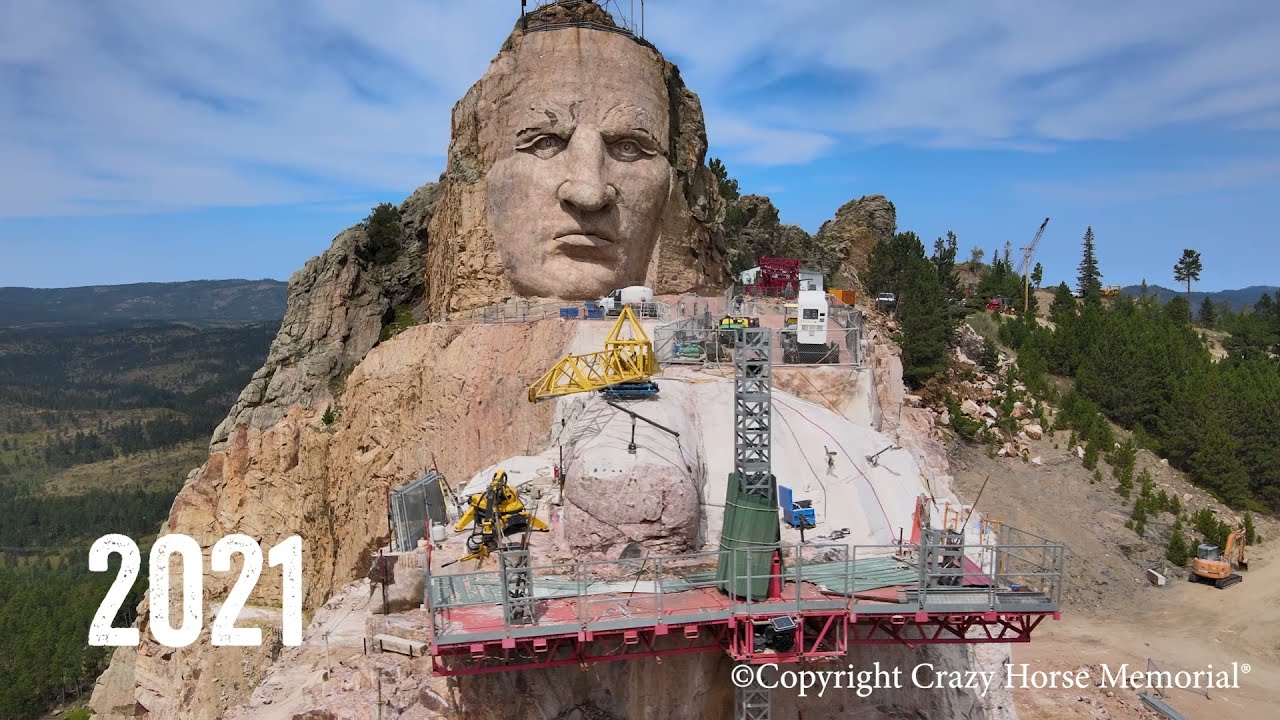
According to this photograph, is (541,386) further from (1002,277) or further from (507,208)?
(1002,277)

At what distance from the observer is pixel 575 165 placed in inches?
1087

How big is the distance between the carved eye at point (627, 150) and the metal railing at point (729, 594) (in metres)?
18.0

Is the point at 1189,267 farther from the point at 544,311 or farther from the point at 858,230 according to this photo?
the point at 544,311

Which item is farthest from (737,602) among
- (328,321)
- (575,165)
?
(328,321)

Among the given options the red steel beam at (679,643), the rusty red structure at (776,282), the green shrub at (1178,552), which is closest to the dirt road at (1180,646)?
the green shrub at (1178,552)

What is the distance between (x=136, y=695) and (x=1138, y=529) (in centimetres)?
4701

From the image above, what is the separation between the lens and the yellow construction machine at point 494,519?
50.3ft

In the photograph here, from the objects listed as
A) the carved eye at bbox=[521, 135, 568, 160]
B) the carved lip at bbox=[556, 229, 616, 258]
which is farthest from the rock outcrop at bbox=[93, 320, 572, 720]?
the carved eye at bbox=[521, 135, 568, 160]

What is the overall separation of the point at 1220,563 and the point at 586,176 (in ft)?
115

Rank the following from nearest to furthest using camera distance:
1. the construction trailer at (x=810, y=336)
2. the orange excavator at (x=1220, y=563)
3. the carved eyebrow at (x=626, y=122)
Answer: the construction trailer at (x=810, y=336) → the carved eyebrow at (x=626, y=122) → the orange excavator at (x=1220, y=563)

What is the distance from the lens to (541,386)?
2086 centimetres

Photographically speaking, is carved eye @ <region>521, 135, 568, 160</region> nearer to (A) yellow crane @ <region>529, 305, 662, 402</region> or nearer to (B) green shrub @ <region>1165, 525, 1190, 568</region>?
(A) yellow crane @ <region>529, 305, 662, 402</region>

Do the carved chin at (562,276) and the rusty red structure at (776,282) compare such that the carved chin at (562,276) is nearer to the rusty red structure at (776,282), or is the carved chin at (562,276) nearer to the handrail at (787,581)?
the rusty red structure at (776,282)

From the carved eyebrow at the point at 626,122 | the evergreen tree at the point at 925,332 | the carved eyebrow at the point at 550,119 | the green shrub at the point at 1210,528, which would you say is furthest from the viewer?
the evergreen tree at the point at 925,332
